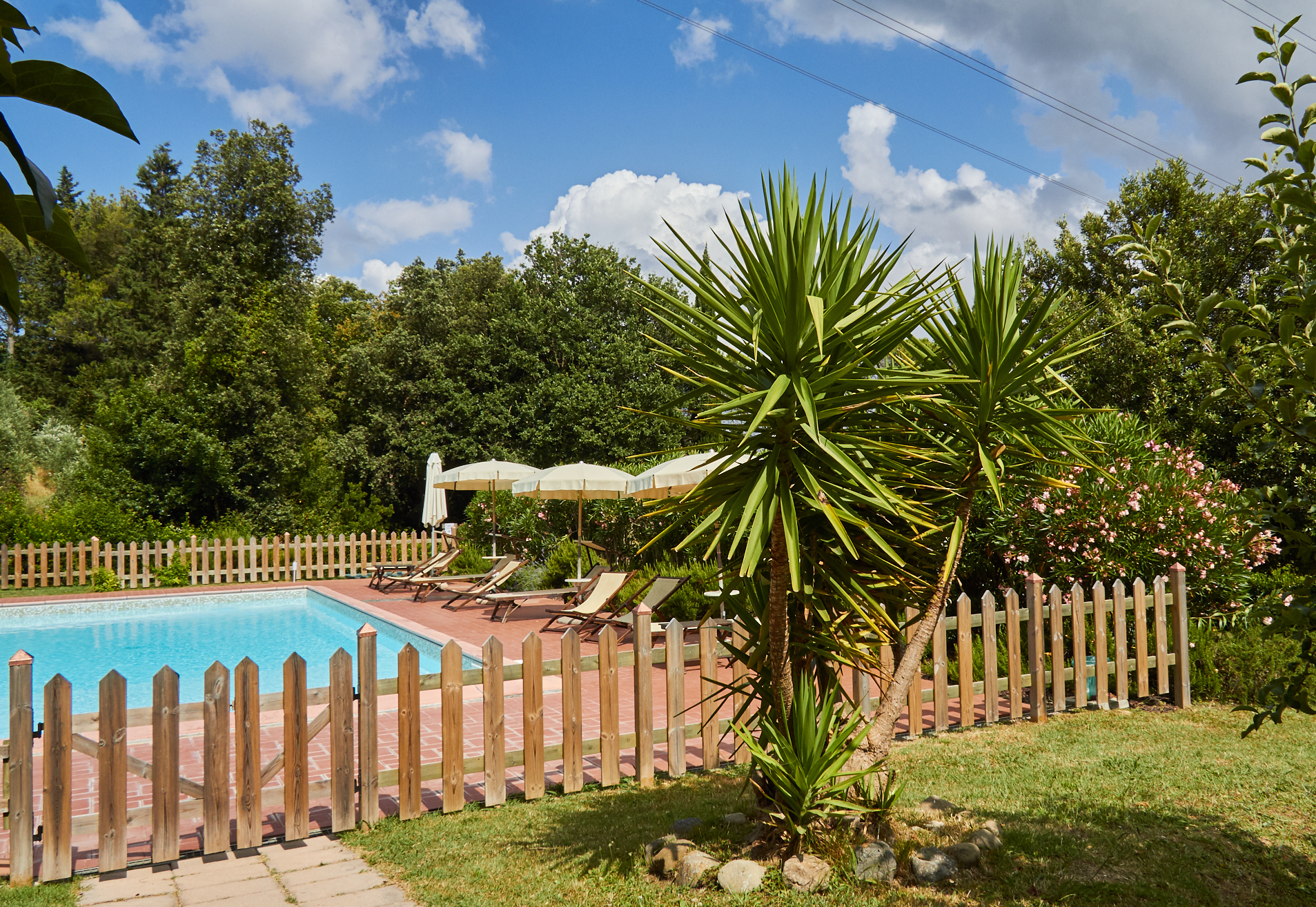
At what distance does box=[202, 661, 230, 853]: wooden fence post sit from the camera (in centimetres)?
474

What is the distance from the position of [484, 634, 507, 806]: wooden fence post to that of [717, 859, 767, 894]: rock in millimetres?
1944

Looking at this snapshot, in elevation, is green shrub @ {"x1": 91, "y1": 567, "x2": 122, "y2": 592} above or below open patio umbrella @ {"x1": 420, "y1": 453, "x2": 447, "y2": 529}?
below

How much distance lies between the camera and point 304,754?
5020 millimetres

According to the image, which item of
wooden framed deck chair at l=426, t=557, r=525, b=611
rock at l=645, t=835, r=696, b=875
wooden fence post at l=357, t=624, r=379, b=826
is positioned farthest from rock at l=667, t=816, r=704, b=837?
wooden framed deck chair at l=426, t=557, r=525, b=611

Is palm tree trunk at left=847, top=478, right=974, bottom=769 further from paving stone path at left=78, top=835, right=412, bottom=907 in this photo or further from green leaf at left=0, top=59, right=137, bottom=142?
green leaf at left=0, top=59, right=137, bottom=142

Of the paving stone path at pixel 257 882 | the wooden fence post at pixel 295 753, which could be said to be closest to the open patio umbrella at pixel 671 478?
the wooden fence post at pixel 295 753

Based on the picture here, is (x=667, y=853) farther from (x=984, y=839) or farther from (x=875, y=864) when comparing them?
(x=984, y=839)

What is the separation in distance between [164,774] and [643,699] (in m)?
2.90

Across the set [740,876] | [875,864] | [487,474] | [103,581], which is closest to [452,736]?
[740,876]

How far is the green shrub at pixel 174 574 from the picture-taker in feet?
65.1

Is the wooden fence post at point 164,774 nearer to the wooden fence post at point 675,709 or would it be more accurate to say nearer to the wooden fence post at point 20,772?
the wooden fence post at point 20,772

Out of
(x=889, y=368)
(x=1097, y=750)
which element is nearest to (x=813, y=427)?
(x=889, y=368)

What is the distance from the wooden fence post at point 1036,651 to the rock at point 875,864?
389cm

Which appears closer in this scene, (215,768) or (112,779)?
(112,779)
